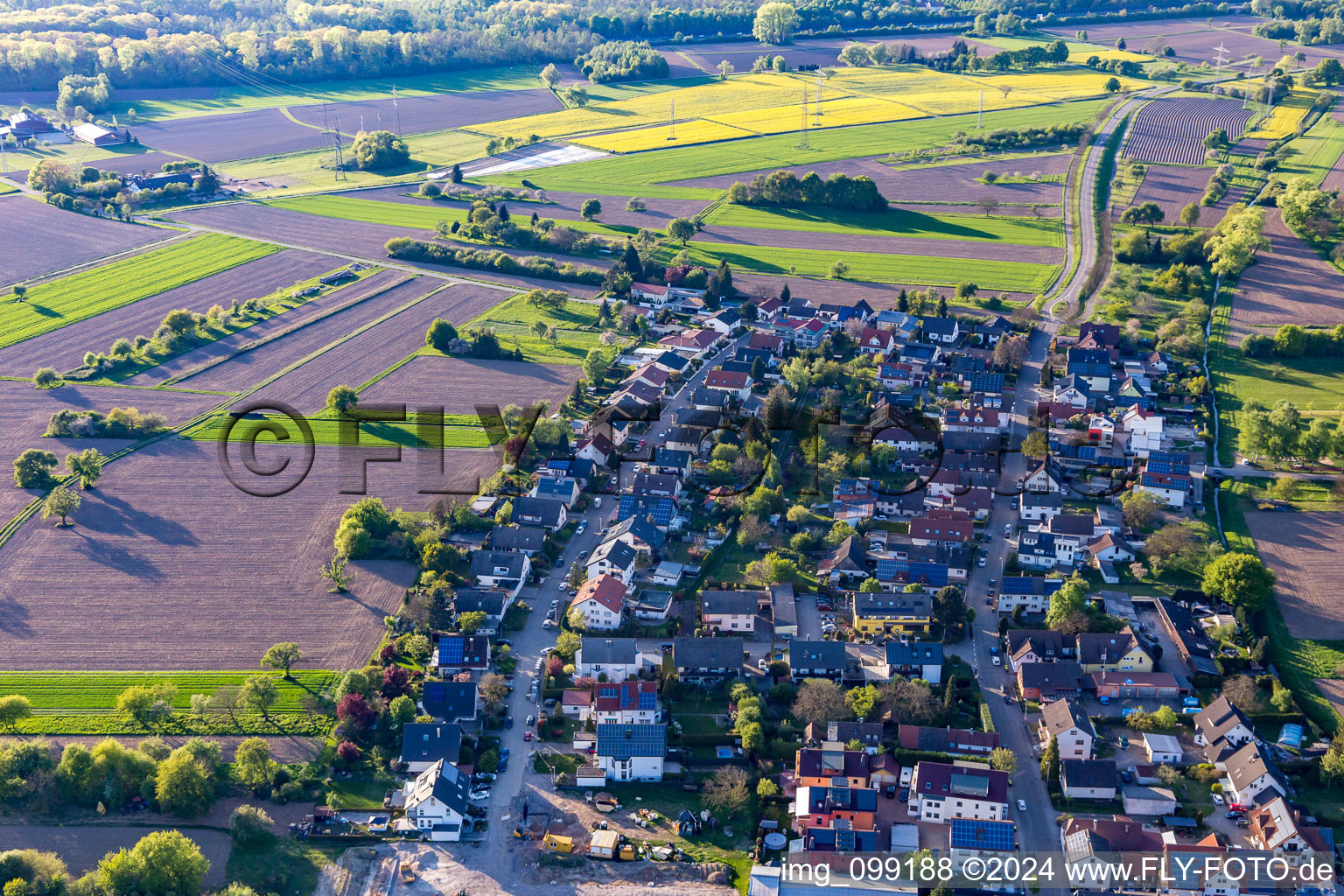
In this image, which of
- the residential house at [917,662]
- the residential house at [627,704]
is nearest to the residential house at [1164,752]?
the residential house at [917,662]

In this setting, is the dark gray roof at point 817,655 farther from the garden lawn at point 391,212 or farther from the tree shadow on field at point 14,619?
the garden lawn at point 391,212

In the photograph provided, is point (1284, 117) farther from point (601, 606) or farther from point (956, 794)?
point (956, 794)

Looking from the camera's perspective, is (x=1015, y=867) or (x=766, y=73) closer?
A: (x=1015, y=867)

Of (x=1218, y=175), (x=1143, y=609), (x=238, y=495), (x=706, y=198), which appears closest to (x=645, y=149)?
(x=706, y=198)

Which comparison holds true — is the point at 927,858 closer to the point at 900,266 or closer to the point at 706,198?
the point at 900,266

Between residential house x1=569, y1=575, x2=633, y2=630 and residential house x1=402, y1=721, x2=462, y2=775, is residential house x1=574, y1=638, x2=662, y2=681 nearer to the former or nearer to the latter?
residential house x1=569, y1=575, x2=633, y2=630

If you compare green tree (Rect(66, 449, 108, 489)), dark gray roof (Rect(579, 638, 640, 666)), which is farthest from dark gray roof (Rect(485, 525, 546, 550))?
green tree (Rect(66, 449, 108, 489))

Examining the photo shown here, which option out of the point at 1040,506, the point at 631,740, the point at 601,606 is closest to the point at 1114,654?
the point at 1040,506
